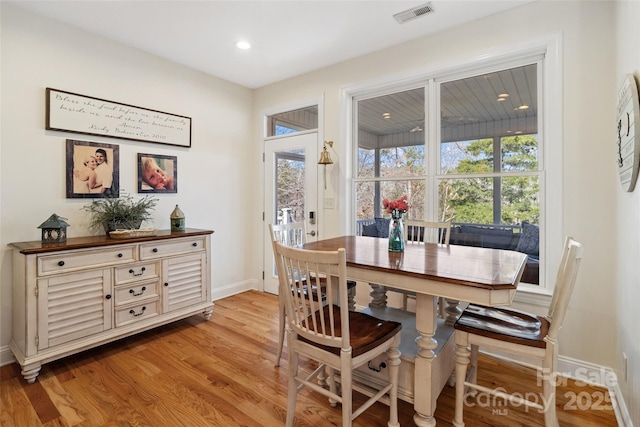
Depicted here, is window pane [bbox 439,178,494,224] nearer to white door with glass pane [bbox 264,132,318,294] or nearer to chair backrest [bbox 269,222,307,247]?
chair backrest [bbox 269,222,307,247]

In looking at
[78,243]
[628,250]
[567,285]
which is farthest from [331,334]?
[78,243]

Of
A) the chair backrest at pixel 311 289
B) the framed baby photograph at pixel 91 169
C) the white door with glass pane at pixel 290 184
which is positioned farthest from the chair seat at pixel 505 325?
the framed baby photograph at pixel 91 169

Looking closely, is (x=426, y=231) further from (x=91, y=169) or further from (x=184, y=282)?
(x=91, y=169)

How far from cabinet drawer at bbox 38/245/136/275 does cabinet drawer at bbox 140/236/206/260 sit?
10cm

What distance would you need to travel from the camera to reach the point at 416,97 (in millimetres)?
3076

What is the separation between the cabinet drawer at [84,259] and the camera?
2232mm

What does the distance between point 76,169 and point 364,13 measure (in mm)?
2781

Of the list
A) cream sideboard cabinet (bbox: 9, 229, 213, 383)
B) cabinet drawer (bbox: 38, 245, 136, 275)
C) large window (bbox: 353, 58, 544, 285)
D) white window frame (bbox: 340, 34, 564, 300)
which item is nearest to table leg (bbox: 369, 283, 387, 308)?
large window (bbox: 353, 58, 544, 285)

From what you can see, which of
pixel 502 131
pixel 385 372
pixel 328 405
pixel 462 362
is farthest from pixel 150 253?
pixel 502 131

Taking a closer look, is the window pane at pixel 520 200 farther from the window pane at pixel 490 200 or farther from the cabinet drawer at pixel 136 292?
the cabinet drawer at pixel 136 292

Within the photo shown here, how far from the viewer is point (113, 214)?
9.27ft

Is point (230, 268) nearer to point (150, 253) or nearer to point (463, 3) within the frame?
point (150, 253)

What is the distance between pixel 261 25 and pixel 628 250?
9.94ft

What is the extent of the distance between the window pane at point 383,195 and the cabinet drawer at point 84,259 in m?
2.21
